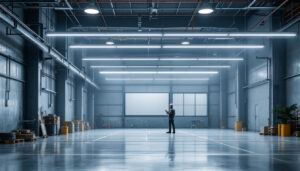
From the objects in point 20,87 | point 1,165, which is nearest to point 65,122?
point 20,87

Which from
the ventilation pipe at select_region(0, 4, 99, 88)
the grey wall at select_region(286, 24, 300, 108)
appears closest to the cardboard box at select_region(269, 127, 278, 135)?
the grey wall at select_region(286, 24, 300, 108)

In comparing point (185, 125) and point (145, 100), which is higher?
point (145, 100)

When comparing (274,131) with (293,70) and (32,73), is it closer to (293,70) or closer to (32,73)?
(293,70)

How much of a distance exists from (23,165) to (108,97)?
29957 mm

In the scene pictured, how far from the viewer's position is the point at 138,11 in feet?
72.1

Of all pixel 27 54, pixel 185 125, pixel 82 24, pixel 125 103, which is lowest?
pixel 185 125

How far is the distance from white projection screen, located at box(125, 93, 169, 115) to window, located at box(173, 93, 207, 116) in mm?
1225

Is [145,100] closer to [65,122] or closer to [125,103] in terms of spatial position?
[125,103]

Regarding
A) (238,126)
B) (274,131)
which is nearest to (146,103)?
(238,126)

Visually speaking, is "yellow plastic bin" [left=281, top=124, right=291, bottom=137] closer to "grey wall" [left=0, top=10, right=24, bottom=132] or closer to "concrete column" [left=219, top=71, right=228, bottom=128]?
"grey wall" [left=0, top=10, right=24, bottom=132]

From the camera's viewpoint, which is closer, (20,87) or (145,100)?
(20,87)

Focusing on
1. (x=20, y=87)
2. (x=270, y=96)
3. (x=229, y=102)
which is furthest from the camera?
(x=229, y=102)

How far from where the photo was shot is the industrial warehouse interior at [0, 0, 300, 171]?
8.15 m

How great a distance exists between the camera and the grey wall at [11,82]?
14203 millimetres
